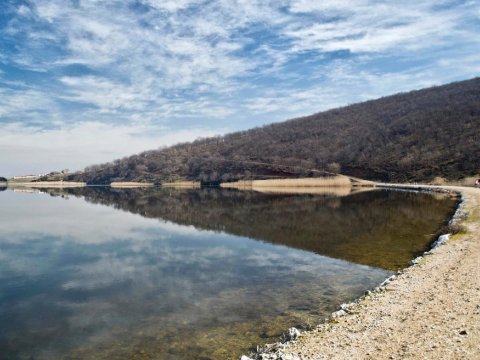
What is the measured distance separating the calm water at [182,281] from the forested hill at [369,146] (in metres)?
71.1

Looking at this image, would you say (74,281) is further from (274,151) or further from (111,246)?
(274,151)

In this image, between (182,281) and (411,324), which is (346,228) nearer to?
(182,281)

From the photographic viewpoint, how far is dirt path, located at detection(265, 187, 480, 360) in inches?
343

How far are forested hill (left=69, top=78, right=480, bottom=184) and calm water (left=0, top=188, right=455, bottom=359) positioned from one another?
71.1m

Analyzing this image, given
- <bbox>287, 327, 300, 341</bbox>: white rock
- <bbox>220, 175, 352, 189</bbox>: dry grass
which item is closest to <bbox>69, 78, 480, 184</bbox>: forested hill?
<bbox>220, 175, 352, 189</bbox>: dry grass

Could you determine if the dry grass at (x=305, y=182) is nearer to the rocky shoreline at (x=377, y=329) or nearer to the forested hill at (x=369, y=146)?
the forested hill at (x=369, y=146)

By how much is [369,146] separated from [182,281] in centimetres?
12540

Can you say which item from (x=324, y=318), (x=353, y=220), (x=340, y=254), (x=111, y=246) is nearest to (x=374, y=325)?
(x=324, y=318)

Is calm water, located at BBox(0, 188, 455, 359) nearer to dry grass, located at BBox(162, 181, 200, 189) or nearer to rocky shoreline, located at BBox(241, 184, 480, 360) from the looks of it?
rocky shoreline, located at BBox(241, 184, 480, 360)

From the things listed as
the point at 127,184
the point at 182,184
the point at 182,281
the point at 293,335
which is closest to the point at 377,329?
the point at 293,335

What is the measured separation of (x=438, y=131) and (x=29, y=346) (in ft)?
399

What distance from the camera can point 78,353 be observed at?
Answer: 35.6 feet

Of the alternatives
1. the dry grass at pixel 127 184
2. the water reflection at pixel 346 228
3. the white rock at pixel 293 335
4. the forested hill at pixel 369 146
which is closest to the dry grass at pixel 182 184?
the forested hill at pixel 369 146

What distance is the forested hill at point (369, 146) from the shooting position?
102750 millimetres
